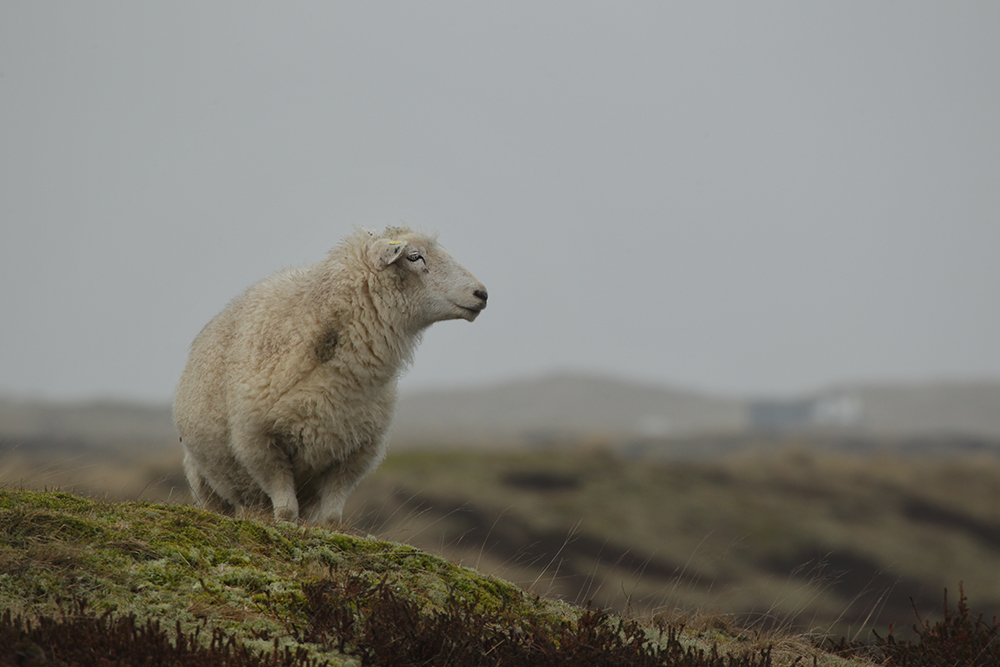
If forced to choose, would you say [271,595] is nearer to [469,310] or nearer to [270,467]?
[270,467]

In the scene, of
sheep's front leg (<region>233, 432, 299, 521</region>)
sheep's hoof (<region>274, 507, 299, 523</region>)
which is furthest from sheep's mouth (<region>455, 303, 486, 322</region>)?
sheep's hoof (<region>274, 507, 299, 523</region>)

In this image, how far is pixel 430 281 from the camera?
315 inches

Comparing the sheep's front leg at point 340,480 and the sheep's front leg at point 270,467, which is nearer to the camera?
the sheep's front leg at point 270,467

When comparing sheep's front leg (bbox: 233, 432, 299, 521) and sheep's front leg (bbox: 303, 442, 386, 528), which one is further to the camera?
sheep's front leg (bbox: 303, 442, 386, 528)

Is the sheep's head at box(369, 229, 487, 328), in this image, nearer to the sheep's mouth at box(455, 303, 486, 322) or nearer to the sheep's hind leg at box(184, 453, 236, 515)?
the sheep's mouth at box(455, 303, 486, 322)

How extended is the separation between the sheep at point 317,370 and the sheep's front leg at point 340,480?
0.01 metres

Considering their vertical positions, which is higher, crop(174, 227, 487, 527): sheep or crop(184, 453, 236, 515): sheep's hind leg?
crop(174, 227, 487, 527): sheep

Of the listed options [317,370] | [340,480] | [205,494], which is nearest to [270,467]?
[340,480]

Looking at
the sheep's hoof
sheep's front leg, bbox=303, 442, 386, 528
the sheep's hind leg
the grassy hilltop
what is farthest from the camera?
the sheep's hind leg

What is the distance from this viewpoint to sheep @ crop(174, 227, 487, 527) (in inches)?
294

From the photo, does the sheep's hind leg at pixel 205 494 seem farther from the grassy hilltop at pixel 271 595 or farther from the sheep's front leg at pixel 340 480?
the grassy hilltop at pixel 271 595

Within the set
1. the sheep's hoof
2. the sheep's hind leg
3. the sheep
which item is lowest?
the sheep's hind leg

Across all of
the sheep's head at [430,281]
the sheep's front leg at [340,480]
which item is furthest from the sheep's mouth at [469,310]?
the sheep's front leg at [340,480]

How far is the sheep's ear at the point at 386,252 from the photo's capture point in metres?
7.91
